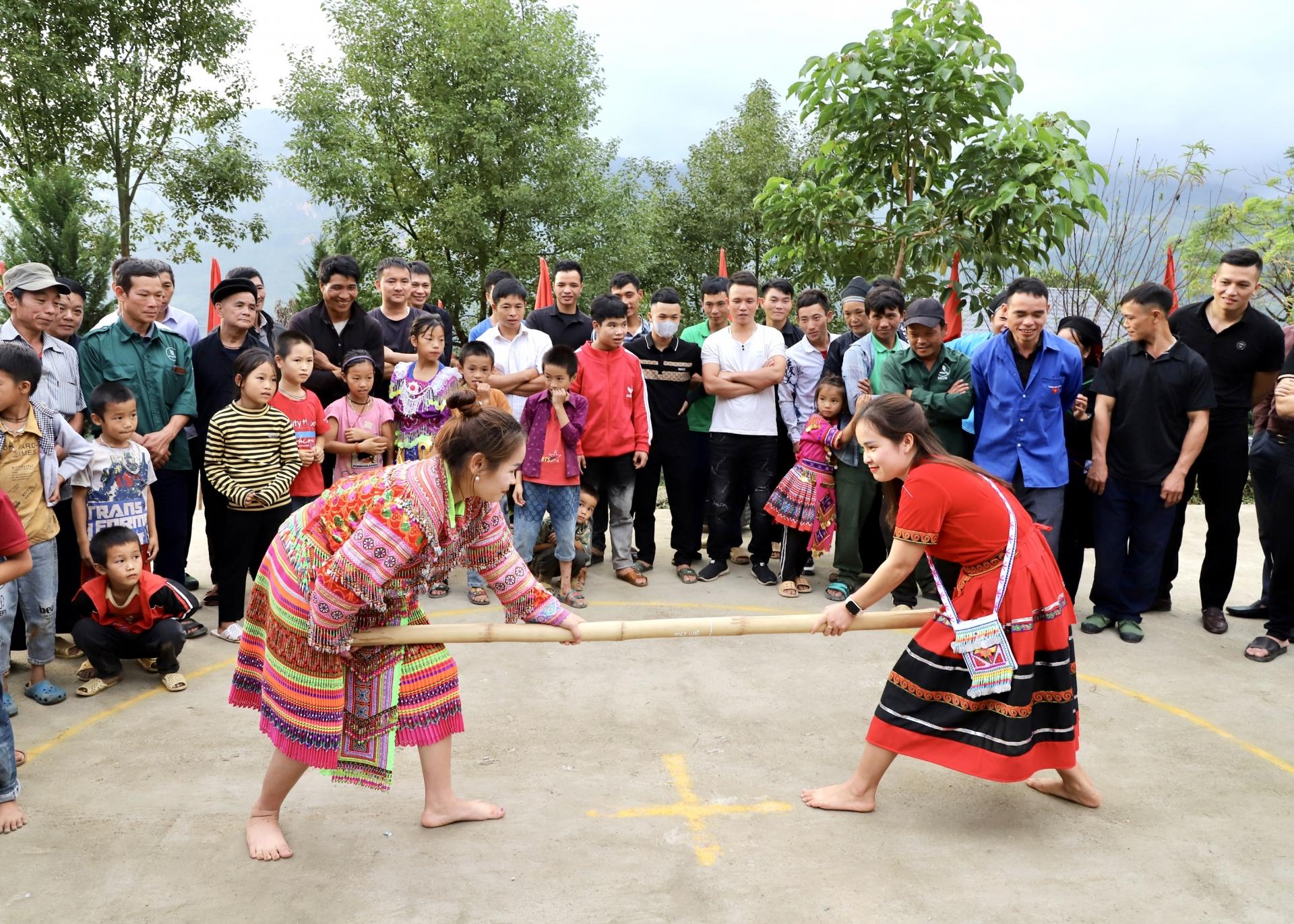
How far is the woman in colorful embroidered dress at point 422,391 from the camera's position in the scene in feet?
19.8

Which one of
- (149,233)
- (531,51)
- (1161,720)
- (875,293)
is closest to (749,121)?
(531,51)

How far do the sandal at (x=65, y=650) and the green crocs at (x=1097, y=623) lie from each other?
5.69m

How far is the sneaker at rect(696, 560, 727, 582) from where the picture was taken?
268 inches

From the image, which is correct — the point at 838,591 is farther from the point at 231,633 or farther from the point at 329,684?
the point at 329,684

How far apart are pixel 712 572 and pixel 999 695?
349 centimetres

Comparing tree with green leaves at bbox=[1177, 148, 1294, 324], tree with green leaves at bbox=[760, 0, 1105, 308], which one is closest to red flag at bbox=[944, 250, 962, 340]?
tree with green leaves at bbox=[760, 0, 1105, 308]

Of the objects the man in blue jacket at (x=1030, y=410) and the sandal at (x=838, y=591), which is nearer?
the man in blue jacket at (x=1030, y=410)

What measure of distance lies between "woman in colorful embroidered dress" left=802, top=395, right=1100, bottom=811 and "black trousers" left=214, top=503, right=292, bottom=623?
336 cm

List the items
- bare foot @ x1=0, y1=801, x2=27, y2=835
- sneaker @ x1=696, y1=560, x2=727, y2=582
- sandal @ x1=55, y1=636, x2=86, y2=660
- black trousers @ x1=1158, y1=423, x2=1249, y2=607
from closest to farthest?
bare foot @ x1=0, y1=801, x2=27, y2=835 → sandal @ x1=55, y1=636, x2=86, y2=660 → black trousers @ x1=1158, y1=423, x2=1249, y2=607 → sneaker @ x1=696, y1=560, x2=727, y2=582

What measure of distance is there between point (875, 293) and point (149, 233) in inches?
788

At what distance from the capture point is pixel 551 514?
20.7 ft

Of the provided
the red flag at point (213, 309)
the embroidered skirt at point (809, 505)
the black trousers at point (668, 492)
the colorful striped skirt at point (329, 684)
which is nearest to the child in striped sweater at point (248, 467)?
the red flag at point (213, 309)

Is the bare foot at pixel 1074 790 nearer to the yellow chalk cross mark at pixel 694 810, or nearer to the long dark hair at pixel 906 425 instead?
the yellow chalk cross mark at pixel 694 810

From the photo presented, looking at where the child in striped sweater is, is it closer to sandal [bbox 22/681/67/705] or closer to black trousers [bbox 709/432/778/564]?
sandal [bbox 22/681/67/705]
